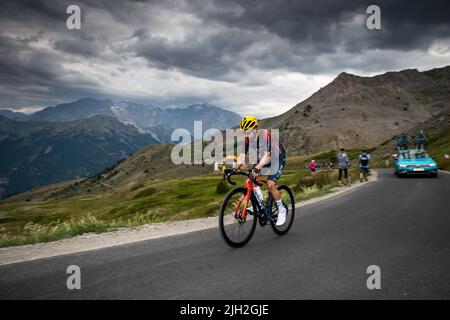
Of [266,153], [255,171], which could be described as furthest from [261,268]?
[266,153]

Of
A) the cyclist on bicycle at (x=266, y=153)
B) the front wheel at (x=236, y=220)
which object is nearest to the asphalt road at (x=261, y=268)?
the front wheel at (x=236, y=220)

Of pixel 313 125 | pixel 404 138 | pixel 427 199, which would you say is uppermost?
pixel 313 125

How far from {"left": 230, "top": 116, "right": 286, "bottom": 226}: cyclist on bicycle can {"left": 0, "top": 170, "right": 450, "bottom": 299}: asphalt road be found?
887 millimetres

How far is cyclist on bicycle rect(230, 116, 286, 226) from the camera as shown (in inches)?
279

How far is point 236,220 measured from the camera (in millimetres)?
7219

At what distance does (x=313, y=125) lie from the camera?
15638 cm

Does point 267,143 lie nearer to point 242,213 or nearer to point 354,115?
point 242,213

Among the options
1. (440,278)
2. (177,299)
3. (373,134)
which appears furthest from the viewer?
(373,134)

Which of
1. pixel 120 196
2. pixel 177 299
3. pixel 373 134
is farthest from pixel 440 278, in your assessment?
pixel 373 134

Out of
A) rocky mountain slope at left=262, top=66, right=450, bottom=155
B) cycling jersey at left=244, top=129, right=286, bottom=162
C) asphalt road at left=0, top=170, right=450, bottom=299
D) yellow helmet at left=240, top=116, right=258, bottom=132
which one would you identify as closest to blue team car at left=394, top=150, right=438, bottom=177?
asphalt road at left=0, top=170, right=450, bottom=299

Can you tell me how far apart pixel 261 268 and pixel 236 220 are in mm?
1710

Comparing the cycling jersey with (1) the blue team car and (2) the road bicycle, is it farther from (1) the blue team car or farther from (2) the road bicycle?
(1) the blue team car

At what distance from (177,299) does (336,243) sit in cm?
414

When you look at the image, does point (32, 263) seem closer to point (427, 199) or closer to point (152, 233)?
point (152, 233)
